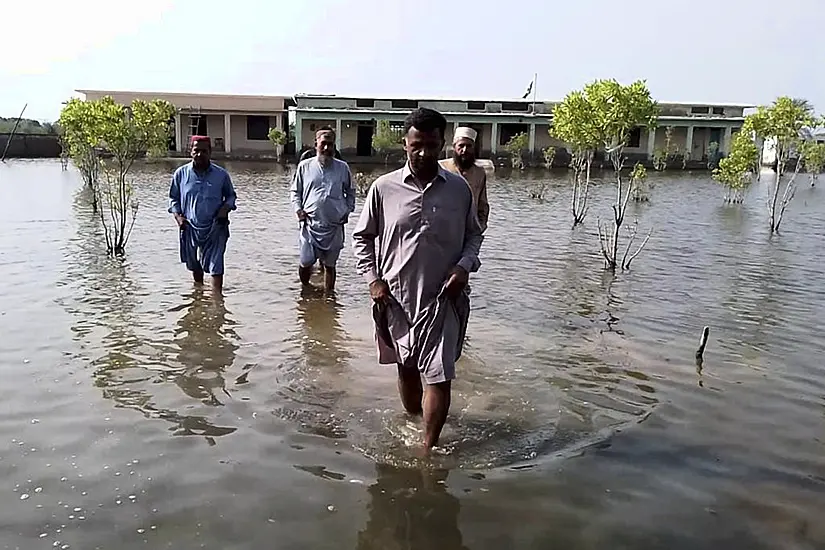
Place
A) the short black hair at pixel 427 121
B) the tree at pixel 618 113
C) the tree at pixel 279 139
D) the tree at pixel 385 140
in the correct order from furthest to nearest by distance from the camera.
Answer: the tree at pixel 279 139 → the tree at pixel 385 140 → the tree at pixel 618 113 → the short black hair at pixel 427 121

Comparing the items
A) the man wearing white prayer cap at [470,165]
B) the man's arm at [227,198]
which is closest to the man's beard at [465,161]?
the man wearing white prayer cap at [470,165]

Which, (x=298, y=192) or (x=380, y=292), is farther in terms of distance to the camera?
(x=298, y=192)

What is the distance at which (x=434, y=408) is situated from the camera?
3945 millimetres

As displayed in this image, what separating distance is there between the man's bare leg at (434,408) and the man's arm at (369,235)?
69 centimetres

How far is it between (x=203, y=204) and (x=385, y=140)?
1301 inches

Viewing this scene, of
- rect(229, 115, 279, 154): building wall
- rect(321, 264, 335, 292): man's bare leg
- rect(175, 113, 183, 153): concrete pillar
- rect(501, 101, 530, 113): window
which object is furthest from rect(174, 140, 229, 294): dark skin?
rect(501, 101, 530, 113): window

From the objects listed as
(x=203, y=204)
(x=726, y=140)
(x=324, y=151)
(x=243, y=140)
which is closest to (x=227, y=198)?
(x=203, y=204)

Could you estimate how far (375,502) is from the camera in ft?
11.7

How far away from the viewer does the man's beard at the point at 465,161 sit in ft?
18.2

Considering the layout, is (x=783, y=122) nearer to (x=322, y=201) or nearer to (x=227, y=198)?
(x=322, y=201)

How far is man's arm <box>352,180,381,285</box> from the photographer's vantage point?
4.04m

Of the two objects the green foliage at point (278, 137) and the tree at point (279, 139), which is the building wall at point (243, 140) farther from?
the green foliage at point (278, 137)

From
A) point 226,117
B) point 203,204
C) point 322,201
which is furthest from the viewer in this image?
point 226,117

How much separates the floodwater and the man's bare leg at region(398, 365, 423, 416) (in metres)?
0.17
